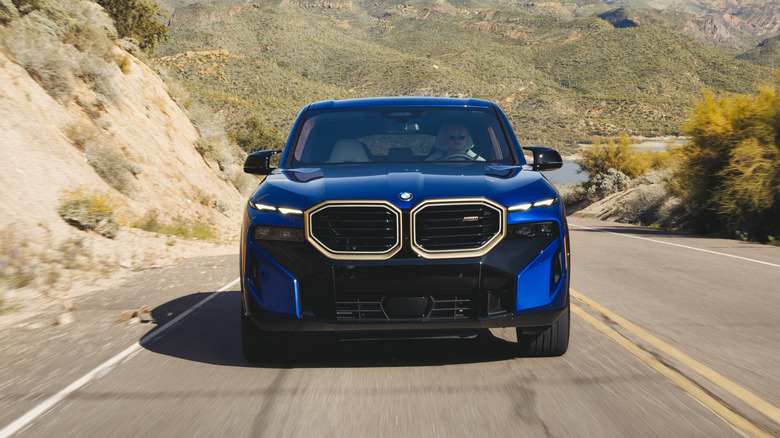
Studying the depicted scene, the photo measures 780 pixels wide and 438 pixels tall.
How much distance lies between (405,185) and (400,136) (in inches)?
66.1

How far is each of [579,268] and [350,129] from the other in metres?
5.85

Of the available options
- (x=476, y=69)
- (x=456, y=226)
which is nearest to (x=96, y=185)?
(x=456, y=226)

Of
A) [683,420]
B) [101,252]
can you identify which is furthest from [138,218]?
[683,420]

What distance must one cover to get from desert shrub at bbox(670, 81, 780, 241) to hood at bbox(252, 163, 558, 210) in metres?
15.3

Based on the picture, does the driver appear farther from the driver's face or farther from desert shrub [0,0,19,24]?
desert shrub [0,0,19,24]

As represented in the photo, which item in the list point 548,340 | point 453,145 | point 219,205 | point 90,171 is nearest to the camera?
point 548,340

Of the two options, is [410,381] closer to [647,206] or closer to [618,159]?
[647,206]

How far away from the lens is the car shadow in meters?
4.91

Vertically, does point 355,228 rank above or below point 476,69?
below

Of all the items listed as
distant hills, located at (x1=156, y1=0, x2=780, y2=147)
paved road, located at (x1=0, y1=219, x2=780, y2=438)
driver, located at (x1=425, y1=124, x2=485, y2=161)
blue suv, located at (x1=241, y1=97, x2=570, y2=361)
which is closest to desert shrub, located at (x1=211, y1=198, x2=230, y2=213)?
paved road, located at (x1=0, y1=219, x2=780, y2=438)

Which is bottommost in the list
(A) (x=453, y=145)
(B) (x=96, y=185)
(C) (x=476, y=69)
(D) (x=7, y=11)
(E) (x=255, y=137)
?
(B) (x=96, y=185)

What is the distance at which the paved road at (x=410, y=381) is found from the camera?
3.67 metres

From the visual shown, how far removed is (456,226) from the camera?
4301 millimetres

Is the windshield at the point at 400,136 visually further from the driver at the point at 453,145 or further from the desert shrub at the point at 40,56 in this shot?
the desert shrub at the point at 40,56
